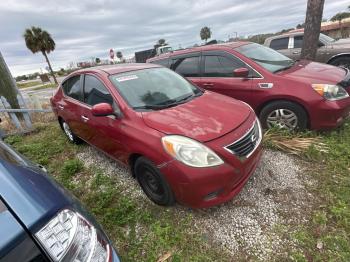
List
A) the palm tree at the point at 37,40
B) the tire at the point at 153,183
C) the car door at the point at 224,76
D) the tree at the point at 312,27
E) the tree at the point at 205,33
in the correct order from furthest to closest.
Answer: the tree at the point at 205,33
the palm tree at the point at 37,40
the tree at the point at 312,27
the car door at the point at 224,76
the tire at the point at 153,183

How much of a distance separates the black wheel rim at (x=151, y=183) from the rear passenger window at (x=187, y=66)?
2924 mm

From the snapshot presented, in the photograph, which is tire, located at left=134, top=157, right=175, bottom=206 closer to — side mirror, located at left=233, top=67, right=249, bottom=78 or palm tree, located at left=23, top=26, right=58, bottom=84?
side mirror, located at left=233, top=67, right=249, bottom=78

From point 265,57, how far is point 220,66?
2.91 feet

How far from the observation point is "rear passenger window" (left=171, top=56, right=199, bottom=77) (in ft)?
16.6

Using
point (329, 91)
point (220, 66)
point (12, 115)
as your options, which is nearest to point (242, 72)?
point (220, 66)

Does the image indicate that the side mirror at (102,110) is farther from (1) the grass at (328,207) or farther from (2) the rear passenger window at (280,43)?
(2) the rear passenger window at (280,43)

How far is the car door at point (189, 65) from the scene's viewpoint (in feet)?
16.5

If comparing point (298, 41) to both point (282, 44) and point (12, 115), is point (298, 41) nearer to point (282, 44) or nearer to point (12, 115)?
point (282, 44)

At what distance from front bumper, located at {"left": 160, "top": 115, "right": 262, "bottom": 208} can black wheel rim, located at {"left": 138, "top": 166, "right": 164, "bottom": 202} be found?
0.24 m

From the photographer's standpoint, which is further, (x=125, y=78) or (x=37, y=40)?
(x=37, y=40)

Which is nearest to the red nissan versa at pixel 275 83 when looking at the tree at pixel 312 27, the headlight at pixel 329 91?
the headlight at pixel 329 91

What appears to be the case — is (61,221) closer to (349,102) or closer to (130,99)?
(130,99)

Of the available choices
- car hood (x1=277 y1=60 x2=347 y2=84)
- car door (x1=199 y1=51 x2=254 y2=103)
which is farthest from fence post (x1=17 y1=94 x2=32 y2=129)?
car hood (x1=277 y1=60 x2=347 y2=84)

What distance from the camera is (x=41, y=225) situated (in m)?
1.08
